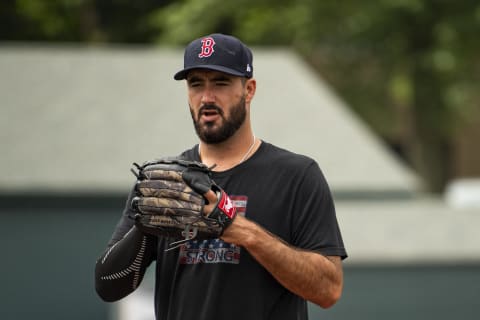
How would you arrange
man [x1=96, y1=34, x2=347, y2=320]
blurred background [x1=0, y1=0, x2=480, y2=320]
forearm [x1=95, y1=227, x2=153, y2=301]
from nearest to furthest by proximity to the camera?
man [x1=96, y1=34, x2=347, y2=320]
forearm [x1=95, y1=227, x2=153, y2=301]
blurred background [x1=0, y1=0, x2=480, y2=320]

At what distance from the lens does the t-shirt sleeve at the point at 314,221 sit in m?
3.13

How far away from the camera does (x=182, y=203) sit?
2.94 m

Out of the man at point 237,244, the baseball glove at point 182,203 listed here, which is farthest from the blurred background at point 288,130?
the baseball glove at point 182,203

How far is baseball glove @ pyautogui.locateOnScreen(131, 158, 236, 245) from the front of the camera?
2938 millimetres

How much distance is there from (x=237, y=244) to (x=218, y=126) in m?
0.44

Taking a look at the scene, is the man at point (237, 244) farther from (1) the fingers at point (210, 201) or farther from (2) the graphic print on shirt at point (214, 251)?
(1) the fingers at point (210, 201)

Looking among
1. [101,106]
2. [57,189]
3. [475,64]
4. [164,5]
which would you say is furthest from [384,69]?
[57,189]

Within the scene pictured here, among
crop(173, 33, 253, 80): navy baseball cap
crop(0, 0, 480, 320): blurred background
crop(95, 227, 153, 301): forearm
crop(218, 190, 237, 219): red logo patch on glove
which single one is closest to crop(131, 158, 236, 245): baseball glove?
crop(218, 190, 237, 219): red logo patch on glove

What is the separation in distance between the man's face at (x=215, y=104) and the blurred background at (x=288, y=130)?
6.78 metres

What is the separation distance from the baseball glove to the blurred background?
690 centimetres

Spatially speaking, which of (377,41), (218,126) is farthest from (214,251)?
(377,41)

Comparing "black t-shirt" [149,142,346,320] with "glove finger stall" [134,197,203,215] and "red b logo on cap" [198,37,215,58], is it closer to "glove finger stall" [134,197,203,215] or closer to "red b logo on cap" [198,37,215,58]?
"glove finger stall" [134,197,203,215]

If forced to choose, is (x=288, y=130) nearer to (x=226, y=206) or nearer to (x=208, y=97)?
(x=208, y=97)

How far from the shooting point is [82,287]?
558 inches
